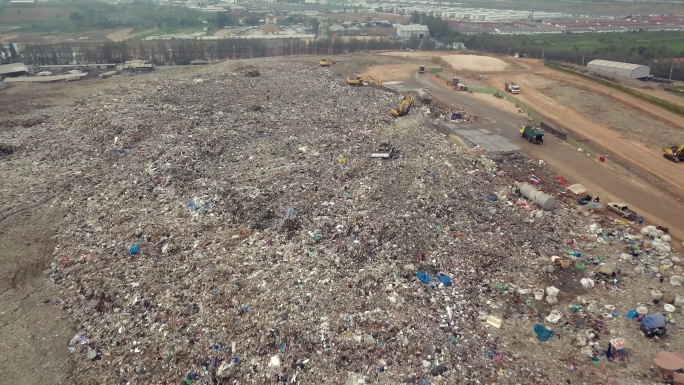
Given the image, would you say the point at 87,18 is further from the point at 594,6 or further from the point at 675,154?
the point at 594,6

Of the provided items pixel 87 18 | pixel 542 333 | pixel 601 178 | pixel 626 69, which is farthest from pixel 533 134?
pixel 87 18

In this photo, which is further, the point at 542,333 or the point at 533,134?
the point at 533,134

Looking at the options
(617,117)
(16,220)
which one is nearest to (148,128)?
(16,220)

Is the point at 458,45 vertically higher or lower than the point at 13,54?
higher

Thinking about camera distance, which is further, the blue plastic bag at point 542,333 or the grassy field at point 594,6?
the grassy field at point 594,6

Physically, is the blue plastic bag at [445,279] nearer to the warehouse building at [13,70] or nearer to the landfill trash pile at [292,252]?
the landfill trash pile at [292,252]

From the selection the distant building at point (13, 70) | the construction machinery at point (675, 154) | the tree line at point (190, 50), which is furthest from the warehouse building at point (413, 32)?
the distant building at point (13, 70)
